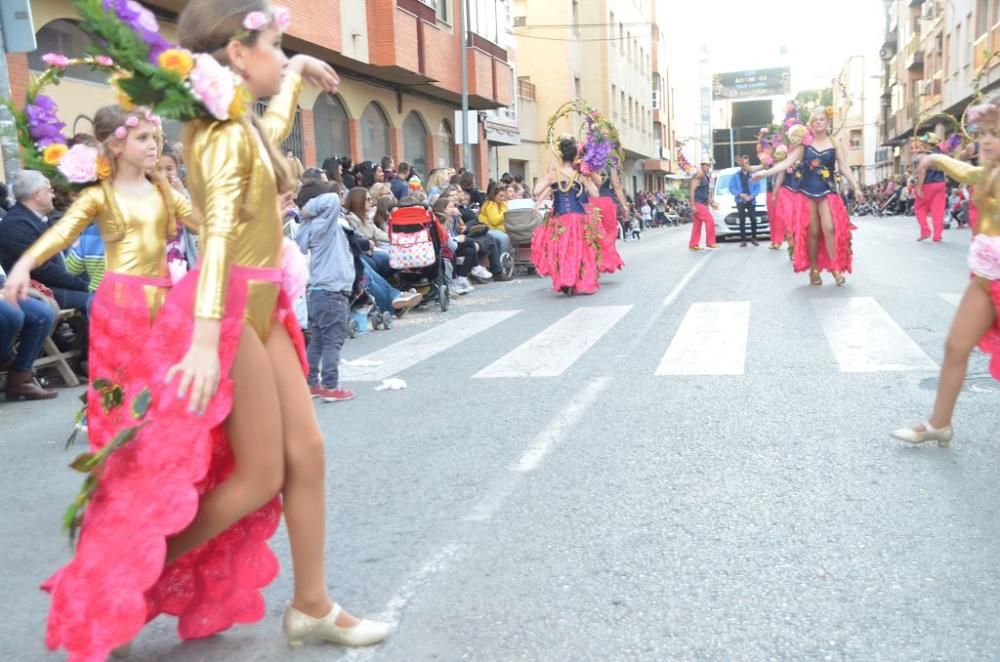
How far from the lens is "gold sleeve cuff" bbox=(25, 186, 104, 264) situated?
3.80 metres

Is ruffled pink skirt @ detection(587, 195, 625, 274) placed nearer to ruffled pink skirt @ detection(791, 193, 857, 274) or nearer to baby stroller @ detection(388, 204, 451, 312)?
ruffled pink skirt @ detection(791, 193, 857, 274)

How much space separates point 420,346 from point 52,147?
492 centimetres

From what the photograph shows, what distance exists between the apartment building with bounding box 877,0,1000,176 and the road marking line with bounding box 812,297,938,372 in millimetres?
9795

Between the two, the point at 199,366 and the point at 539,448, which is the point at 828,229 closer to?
the point at 539,448

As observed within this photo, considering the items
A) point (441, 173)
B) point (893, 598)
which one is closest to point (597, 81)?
point (441, 173)

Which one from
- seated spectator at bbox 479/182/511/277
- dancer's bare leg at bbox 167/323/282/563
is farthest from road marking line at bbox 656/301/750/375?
seated spectator at bbox 479/182/511/277

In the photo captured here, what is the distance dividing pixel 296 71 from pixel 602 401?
11.8ft

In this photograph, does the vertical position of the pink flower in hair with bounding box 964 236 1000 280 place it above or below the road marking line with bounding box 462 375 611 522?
above

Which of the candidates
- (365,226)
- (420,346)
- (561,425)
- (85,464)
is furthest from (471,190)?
(85,464)

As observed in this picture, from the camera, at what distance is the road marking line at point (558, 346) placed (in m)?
7.36

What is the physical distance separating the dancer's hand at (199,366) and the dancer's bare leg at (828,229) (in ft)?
34.0

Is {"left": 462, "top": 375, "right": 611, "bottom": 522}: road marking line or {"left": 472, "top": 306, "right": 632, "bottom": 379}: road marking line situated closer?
{"left": 462, "top": 375, "right": 611, "bottom": 522}: road marking line

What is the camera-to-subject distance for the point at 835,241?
38.6 ft

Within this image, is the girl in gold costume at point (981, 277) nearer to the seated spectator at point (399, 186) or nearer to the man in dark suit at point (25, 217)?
the man in dark suit at point (25, 217)
